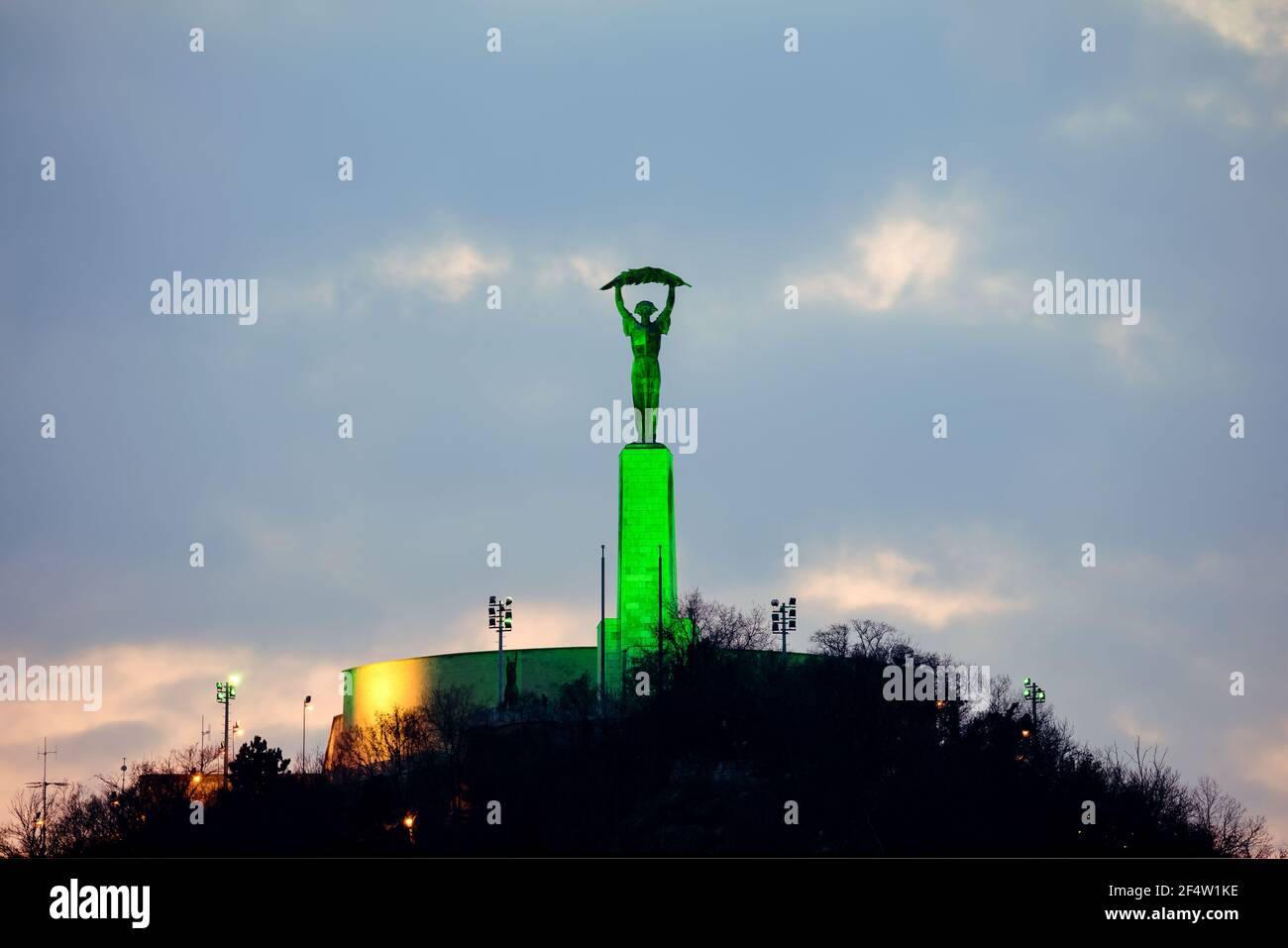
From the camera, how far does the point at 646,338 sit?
78500 mm

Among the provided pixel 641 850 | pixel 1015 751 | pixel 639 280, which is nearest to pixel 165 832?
pixel 641 850

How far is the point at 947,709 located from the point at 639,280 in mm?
23036

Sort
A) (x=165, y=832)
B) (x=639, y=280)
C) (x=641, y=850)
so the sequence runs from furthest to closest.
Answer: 1. (x=639, y=280)
2. (x=165, y=832)
3. (x=641, y=850)

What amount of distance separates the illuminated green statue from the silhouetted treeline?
27.0 feet

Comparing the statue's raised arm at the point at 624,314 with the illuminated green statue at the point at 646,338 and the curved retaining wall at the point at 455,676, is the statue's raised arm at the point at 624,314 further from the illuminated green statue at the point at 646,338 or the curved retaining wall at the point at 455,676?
the curved retaining wall at the point at 455,676

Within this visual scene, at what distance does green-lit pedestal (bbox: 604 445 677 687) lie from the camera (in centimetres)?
7500

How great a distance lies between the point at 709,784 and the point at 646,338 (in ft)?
64.6

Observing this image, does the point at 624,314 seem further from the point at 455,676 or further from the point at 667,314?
the point at 455,676

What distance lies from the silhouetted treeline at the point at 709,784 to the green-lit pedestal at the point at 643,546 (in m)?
1.20

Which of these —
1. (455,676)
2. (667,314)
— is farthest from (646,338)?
(455,676)

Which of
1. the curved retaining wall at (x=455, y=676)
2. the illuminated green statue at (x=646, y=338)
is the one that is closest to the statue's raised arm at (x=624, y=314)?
the illuminated green statue at (x=646, y=338)
